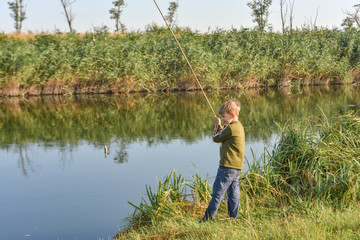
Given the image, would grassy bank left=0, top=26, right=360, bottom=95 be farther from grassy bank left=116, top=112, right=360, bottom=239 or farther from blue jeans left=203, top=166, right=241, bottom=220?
blue jeans left=203, top=166, right=241, bottom=220

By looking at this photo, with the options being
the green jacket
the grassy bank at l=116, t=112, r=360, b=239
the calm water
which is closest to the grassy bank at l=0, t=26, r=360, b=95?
the calm water

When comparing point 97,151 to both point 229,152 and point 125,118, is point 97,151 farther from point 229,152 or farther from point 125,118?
point 229,152

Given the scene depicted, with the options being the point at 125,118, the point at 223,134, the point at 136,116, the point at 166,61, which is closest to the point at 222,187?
the point at 223,134

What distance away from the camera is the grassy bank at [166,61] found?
2189cm

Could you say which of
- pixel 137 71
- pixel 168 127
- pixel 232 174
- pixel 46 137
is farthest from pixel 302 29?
pixel 232 174

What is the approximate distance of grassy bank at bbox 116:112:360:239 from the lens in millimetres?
4207

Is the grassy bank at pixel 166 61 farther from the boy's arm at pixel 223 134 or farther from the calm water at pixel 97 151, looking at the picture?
the boy's arm at pixel 223 134

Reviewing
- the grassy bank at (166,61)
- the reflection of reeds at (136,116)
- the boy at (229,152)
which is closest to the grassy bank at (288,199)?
the boy at (229,152)

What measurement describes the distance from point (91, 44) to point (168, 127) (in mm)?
11395

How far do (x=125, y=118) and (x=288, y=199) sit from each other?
9990 millimetres

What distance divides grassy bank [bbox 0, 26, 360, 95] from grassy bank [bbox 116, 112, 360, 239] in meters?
16.8

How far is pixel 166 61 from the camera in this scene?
24.3 metres

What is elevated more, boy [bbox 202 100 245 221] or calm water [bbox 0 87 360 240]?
boy [bbox 202 100 245 221]

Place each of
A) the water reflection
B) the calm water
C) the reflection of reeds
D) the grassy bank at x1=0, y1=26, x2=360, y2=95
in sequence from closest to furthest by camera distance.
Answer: the calm water < the water reflection < the reflection of reeds < the grassy bank at x1=0, y1=26, x2=360, y2=95
